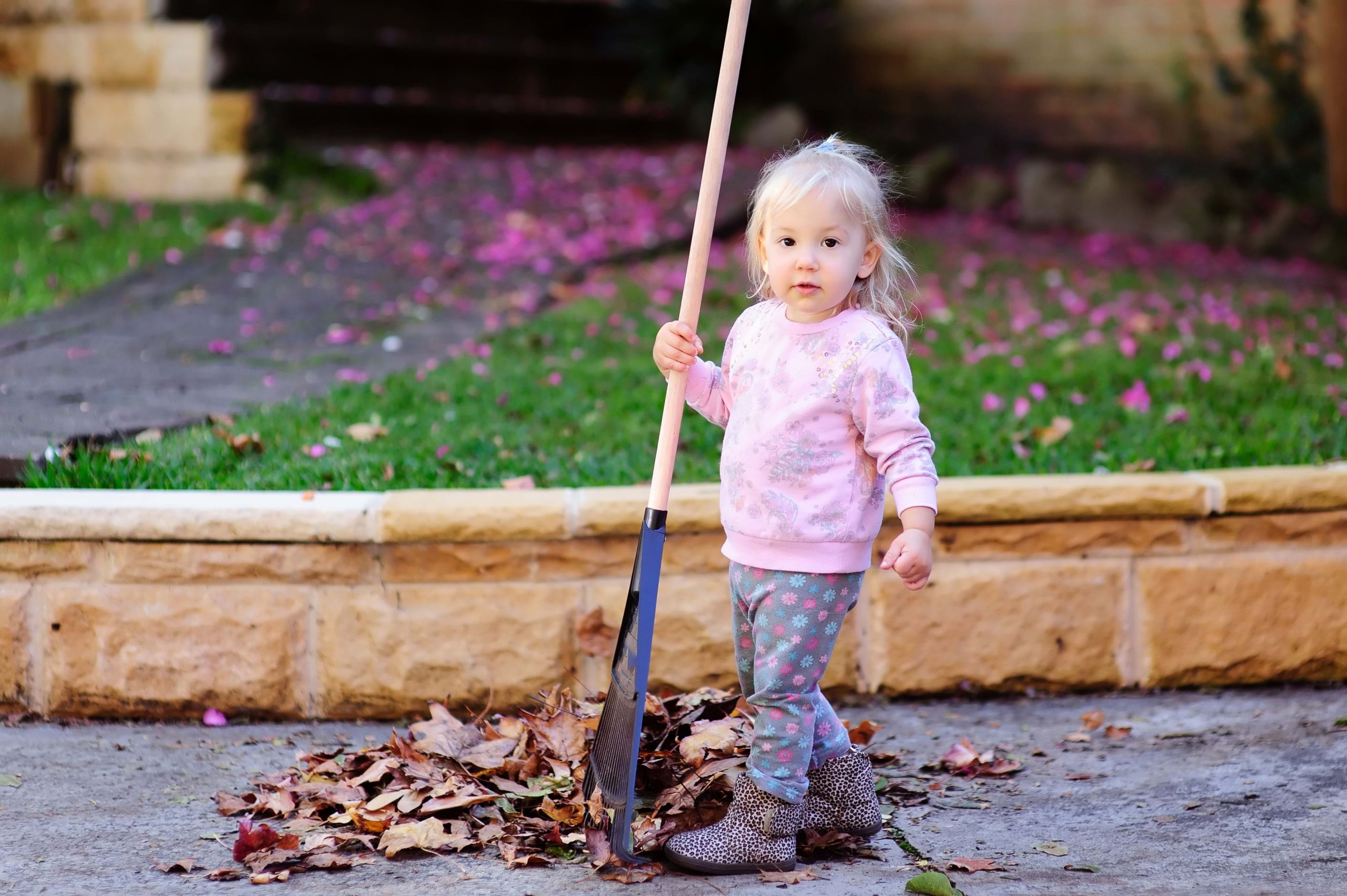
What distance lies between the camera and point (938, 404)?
14.3 feet

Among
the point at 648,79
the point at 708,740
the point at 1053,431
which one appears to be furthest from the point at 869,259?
the point at 648,79

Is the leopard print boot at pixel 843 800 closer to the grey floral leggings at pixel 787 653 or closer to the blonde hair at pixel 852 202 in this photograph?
the grey floral leggings at pixel 787 653

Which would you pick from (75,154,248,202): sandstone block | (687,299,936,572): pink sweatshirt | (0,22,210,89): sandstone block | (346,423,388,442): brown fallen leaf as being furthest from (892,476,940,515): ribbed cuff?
(0,22,210,89): sandstone block

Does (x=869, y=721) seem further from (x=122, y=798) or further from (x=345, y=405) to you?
(x=345, y=405)

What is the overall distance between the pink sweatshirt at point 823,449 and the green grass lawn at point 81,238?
4.04m

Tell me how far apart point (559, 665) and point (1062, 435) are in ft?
5.73

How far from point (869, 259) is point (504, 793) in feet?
4.07

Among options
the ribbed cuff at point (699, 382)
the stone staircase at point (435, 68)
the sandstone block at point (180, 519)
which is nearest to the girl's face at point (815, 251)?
the ribbed cuff at point (699, 382)

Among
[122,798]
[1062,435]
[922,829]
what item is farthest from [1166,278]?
[122,798]

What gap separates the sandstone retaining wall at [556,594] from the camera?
10.1 feet

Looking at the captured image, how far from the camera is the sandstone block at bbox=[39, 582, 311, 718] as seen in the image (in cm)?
307

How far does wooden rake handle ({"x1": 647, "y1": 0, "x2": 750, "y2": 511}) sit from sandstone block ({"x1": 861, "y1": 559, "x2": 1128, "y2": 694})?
1048 millimetres

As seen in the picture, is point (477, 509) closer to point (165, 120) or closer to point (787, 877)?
point (787, 877)

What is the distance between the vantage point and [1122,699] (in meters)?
3.31
